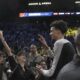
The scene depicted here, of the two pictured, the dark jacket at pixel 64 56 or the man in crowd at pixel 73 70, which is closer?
the man in crowd at pixel 73 70

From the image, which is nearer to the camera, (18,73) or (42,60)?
(18,73)

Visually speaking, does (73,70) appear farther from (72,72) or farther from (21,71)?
(21,71)

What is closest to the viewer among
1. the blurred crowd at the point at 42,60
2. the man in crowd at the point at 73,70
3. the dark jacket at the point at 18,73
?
the man in crowd at the point at 73,70

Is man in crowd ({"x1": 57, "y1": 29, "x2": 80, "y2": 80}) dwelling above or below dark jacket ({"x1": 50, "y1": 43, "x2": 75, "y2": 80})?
above

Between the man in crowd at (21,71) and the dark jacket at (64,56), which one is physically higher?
the dark jacket at (64,56)

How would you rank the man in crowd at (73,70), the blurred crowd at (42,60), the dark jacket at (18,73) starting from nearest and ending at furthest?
the man in crowd at (73,70) < the blurred crowd at (42,60) < the dark jacket at (18,73)

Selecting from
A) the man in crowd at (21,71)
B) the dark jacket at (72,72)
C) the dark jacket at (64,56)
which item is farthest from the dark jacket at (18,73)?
the dark jacket at (72,72)

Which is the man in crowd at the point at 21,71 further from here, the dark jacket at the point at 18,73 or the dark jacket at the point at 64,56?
A: the dark jacket at the point at 64,56

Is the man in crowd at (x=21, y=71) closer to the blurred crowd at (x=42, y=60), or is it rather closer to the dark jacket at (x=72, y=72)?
the blurred crowd at (x=42, y=60)

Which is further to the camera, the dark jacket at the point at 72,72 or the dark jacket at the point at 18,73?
the dark jacket at the point at 18,73

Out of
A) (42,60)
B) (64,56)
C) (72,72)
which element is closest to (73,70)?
(72,72)

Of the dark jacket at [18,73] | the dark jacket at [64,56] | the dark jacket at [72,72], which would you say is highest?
the dark jacket at [72,72]

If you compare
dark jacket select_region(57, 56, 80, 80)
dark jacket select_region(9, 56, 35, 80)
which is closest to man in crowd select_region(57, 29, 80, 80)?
dark jacket select_region(57, 56, 80, 80)

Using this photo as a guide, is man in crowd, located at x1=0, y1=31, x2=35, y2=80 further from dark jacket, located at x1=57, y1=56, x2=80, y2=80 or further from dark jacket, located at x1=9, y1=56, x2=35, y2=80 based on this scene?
dark jacket, located at x1=57, y1=56, x2=80, y2=80
